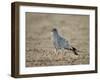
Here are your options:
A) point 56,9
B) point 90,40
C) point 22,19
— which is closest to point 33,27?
point 22,19

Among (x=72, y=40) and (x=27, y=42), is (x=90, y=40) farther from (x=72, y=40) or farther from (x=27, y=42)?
(x=27, y=42)

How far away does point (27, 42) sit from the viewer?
1.92 m

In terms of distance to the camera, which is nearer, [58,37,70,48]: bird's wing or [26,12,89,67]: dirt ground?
[26,12,89,67]: dirt ground

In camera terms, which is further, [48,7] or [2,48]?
[48,7]

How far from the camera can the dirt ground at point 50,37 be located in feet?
6.34

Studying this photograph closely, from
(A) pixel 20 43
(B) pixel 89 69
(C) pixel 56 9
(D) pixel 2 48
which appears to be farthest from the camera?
(B) pixel 89 69

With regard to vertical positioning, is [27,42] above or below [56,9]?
below

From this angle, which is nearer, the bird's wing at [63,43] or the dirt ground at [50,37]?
the dirt ground at [50,37]

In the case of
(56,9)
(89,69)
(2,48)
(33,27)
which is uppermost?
(56,9)

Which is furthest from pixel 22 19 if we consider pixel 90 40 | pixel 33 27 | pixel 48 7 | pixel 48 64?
pixel 90 40

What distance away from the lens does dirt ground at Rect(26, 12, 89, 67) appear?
1.93 metres

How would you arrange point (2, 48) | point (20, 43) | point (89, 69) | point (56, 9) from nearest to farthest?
point (2, 48) < point (20, 43) < point (56, 9) < point (89, 69)

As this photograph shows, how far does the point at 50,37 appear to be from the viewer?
200 centimetres

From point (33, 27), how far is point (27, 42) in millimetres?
130
